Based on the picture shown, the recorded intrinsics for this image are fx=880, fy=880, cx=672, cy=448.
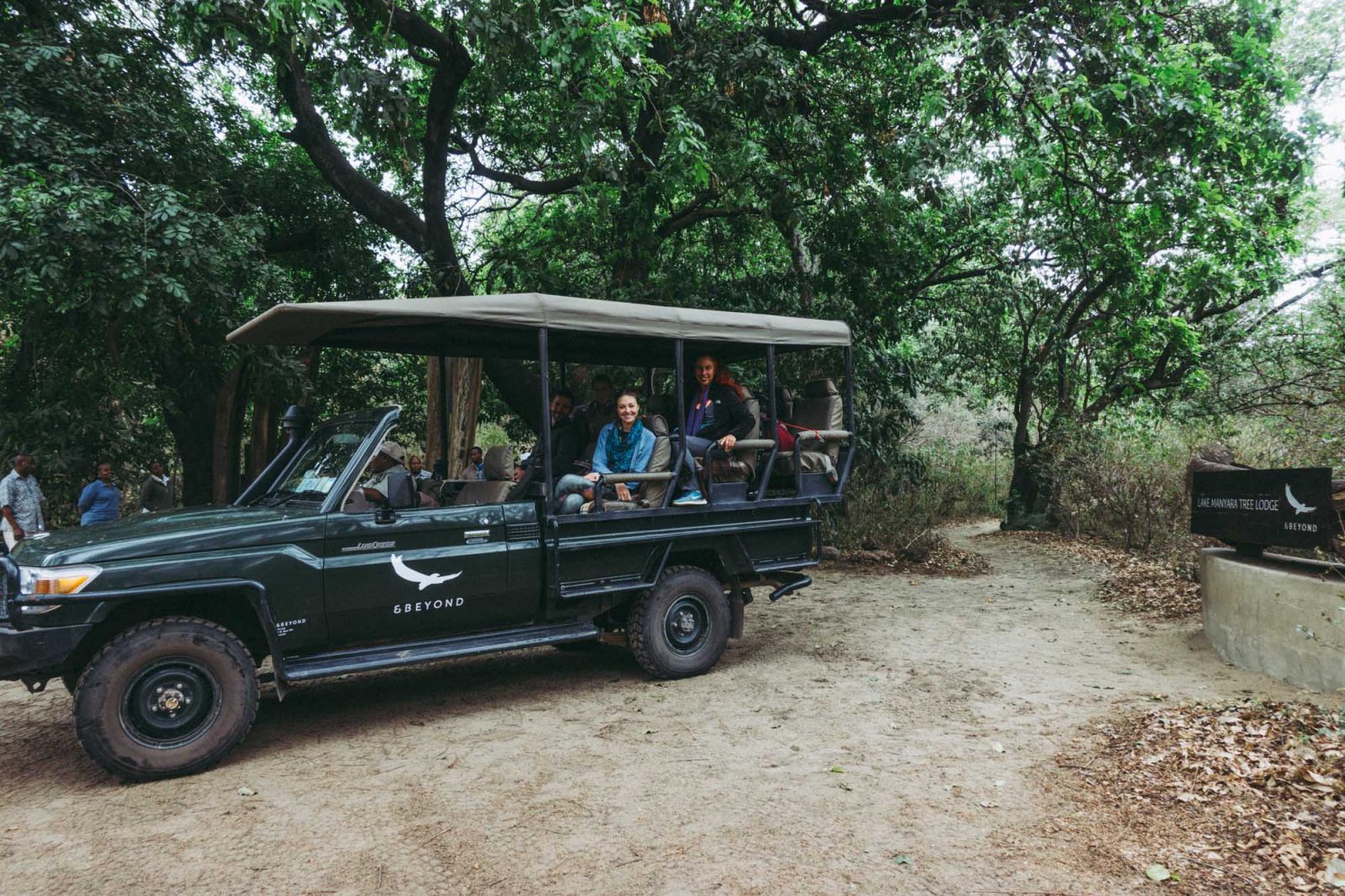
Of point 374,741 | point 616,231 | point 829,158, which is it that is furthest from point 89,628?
point 829,158

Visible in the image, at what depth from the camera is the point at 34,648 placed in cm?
439

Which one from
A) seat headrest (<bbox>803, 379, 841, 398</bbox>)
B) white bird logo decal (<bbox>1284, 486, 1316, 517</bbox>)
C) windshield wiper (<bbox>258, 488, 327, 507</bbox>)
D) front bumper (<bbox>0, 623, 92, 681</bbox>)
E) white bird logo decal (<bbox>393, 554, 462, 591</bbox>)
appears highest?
seat headrest (<bbox>803, 379, 841, 398</bbox>)

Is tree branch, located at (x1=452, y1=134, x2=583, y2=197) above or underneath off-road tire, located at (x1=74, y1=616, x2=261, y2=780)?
above

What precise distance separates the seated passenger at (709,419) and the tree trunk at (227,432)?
8.84 meters

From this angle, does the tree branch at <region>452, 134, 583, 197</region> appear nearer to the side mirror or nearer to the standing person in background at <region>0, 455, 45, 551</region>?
the standing person in background at <region>0, 455, 45, 551</region>

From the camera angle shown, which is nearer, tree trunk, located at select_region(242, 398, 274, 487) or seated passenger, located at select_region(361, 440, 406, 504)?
seated passenger, located at select_region(361, 440, 406, 504)

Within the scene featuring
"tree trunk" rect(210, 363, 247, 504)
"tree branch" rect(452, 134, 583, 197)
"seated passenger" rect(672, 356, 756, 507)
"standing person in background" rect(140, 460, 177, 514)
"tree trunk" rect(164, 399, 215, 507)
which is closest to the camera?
"seated passenger" rect(672, 356, 756, 507)

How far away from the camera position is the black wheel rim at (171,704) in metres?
4.62

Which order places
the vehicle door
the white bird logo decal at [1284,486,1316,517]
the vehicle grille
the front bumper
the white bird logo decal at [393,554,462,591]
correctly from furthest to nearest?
the white bird logo decal at [1284,486,1316,517] → the vehicle grille → the white bird logo decal at [393,554,462,591] → the vehicle door → the front bumper

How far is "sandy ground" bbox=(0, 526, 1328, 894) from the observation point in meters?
3.62

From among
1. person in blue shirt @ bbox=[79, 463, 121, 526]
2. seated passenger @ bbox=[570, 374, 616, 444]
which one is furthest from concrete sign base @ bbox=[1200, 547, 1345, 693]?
person in blue shirt @ bbox=[79, 463, 121, 526]

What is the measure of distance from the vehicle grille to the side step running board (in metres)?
0.64

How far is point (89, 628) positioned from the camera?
4.52 metres

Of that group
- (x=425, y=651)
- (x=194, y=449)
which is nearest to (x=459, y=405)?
(x=425, y=651)
